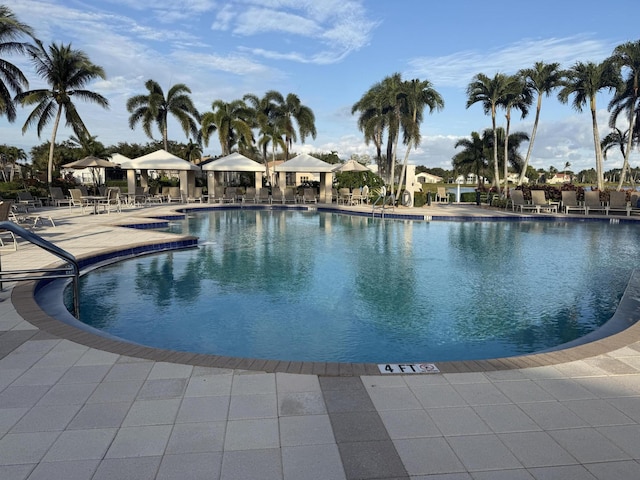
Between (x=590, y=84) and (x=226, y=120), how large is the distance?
22.2 meters

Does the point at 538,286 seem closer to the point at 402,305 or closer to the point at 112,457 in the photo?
the point at 402,305

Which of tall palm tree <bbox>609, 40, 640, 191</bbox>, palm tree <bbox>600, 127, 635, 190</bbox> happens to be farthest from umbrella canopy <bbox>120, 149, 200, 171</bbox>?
palm tree <bbox>600, 127, 635, 190</bbox>

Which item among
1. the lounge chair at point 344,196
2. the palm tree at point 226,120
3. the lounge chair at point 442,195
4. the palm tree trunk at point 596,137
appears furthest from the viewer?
the palm tree at point 226,120

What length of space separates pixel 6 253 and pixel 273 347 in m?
6.74

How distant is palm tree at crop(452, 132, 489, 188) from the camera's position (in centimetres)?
4091

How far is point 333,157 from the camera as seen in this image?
53094 millimetres

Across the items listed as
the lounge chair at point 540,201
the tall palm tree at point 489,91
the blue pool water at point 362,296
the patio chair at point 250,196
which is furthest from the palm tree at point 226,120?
the blue pool water at point 362,296

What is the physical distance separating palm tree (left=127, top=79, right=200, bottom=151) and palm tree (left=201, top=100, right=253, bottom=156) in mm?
1020

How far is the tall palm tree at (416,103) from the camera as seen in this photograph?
23938mm

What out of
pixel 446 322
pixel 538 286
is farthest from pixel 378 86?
pixel 446 322

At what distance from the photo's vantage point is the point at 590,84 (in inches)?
935

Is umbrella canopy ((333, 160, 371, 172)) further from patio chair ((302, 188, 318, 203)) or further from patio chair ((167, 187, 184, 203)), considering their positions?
patio chair ((167, 187, 184, 203))

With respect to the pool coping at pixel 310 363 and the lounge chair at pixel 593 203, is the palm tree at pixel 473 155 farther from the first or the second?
the pool coping at pixel 310 363

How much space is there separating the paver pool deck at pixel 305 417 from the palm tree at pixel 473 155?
39.5 metres
